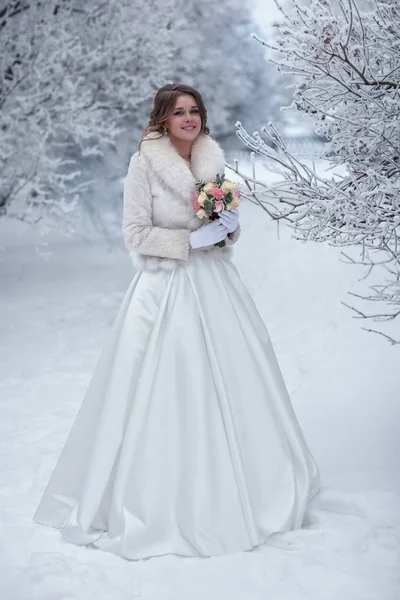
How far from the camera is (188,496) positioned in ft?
12.3

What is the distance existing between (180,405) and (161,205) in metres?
1.04

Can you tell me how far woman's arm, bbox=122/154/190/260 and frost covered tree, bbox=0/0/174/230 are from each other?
663 cm

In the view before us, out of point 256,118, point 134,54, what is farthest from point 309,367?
point 256,118

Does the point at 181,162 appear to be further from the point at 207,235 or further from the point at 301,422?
the point at 301,422

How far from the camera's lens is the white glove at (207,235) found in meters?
3.83

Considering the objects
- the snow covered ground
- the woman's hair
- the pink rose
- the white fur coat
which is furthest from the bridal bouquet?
the snow covered ground

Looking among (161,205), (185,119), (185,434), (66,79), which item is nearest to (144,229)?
(161,205)

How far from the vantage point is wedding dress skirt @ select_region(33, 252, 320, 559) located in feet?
12.3

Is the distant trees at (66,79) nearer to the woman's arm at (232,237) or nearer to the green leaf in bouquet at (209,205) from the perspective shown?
the woman's arm at (232,237)

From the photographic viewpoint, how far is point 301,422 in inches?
222

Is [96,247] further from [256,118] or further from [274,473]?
[274,473]

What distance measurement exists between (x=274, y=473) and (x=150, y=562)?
0.78 m

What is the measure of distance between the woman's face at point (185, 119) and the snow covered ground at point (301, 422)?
2.15 metres

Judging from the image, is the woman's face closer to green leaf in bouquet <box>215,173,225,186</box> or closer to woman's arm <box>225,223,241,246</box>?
green leaf in bouquet <box>215,173,225,186</box>
